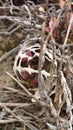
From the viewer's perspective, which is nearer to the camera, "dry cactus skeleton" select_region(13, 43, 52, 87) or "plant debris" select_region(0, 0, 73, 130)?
"plant debris" select_region(0, 0, 73, 130)

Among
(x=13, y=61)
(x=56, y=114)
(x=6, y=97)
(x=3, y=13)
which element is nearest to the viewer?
(x=56, y=114)

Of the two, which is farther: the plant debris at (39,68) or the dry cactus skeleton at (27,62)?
the dry cactus skeleton at (27,62)

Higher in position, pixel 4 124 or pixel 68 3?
pixel 68 3

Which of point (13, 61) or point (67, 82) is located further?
Answer: point (13, 61)

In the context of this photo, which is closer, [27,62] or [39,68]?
[39,68]

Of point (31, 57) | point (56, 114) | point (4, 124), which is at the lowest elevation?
point (4, 124)

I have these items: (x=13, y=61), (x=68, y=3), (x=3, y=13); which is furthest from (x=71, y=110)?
(x=3, y=13)

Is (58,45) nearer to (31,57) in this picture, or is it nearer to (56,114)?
(31,57)

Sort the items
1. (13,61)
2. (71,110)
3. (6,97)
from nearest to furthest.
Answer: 1. (71,110)
2. (6,97)
3. (13,61)

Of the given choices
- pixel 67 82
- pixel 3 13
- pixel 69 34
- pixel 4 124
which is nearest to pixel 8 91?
pixel 4 124
